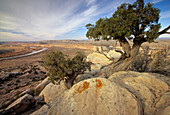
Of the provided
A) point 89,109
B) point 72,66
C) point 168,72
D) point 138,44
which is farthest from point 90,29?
point 168,72

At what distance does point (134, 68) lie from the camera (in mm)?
8945

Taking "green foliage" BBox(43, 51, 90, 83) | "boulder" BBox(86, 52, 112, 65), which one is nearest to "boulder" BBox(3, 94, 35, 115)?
"green foliage" BBox(43, 51, 90, 83)

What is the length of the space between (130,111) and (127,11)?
667 cm

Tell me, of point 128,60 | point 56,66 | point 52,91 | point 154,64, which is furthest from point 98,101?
point 154,64

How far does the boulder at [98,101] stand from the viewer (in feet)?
9.00

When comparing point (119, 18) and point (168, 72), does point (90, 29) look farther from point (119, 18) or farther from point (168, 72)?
point (168, 72)

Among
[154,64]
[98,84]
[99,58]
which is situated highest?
[98,84]

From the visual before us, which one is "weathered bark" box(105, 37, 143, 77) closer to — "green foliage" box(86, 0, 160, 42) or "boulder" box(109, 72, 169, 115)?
"green foliage" box(86, 0, 160, 42)

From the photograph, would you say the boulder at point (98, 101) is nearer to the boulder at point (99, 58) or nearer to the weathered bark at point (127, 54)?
the weathered bark at point (127, 54)

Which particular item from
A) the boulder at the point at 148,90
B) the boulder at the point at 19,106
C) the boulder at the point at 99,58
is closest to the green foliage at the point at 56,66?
the boulder at the point at 19,106

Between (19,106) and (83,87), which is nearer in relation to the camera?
(83,87)

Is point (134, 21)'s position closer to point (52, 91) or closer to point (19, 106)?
point (52, 91)

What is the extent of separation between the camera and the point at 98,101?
3.02 metres

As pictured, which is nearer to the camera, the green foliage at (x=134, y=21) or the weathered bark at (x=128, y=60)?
the green foliage at (x=134, y=21)
